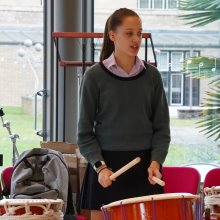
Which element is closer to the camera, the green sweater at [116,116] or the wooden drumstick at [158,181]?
the wooden drumstick at [158,181]

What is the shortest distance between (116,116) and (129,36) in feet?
1.15

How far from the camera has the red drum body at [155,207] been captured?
7.25 feet

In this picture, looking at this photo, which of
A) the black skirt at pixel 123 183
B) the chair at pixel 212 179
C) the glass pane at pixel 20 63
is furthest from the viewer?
the glass pane at pixel 20 63

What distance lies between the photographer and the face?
2.47 m

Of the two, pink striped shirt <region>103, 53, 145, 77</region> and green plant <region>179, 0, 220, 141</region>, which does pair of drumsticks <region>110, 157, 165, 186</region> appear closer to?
pink striped shirt <region>103, 53, 145, 77</region>

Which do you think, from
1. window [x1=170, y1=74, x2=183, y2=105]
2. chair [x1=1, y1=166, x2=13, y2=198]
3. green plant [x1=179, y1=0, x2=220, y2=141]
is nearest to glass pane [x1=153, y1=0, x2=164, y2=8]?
green plant [x1=179, y1=0, x2=220, y2=141]

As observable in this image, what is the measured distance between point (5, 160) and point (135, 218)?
2436 millimetres

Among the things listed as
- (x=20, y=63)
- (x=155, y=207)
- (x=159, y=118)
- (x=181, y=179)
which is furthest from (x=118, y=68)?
(x=20, y=63)

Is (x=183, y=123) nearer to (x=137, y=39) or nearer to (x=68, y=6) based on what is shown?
(x=68, y=6)

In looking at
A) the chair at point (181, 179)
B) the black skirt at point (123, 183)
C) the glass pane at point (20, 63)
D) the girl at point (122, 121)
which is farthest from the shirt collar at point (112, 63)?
the glass pane at point (20, 63)

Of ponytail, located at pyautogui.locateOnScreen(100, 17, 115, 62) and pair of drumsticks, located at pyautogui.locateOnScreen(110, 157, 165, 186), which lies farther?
ponytail, located at pyautogui.locateOnScreen(100, 17, 115, 62)

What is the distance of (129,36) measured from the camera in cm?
249

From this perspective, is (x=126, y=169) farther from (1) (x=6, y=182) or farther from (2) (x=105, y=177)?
(1) (x=6, y=182)

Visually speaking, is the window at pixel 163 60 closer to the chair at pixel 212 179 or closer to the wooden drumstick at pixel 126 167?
the chair at pixel 212 179
